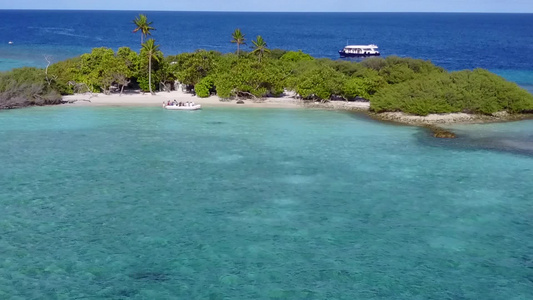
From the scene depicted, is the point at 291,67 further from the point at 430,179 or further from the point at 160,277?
the point at 160,277

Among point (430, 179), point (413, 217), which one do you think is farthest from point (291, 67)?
point (413, 217)

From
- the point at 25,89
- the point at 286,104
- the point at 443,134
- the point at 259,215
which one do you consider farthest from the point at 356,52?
the point at 259,215

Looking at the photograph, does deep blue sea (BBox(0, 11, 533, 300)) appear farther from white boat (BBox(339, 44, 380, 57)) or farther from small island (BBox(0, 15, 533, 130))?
white boat (BBox(339, 44, 380, 57))

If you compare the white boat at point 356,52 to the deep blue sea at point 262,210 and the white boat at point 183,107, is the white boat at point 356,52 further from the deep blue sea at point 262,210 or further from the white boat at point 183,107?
the deep blue sea at point 262,210

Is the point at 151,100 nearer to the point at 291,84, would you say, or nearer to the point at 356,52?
the point at 291,84

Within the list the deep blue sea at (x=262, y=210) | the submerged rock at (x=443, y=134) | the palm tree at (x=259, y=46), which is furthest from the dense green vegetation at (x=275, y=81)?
the submerged rock at (x=443, y=134)
